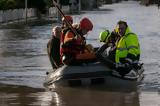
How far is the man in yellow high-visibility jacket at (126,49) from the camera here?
14.9 metres

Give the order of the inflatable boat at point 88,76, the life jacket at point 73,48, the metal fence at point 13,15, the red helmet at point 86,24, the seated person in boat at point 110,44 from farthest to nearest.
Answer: the metal fence at point 13,15, the seated person in boat at point 110,44, the life jacket at point 73,48, the red helmet at point 86,24, the inflatable boat at point 88,76

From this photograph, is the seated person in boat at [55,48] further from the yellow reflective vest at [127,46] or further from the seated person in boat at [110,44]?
the yellow reflective vest at [127,46]

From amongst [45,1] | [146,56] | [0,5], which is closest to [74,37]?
[146,56]

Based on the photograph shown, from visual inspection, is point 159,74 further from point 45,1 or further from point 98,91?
point 45,1

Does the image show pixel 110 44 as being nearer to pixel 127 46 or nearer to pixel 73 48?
pixel 127 46

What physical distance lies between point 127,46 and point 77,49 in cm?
116

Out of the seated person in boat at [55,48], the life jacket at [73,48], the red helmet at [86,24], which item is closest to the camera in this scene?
the red helmet at [86,24]

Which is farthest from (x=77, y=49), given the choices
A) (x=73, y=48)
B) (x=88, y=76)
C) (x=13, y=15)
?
(x=13, y=15)

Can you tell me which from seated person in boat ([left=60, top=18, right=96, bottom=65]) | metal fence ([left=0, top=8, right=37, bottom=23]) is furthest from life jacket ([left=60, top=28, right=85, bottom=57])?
metal fence ([left=0, top=8, right=37, bottom=23])

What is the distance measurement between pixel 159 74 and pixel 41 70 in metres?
3.52

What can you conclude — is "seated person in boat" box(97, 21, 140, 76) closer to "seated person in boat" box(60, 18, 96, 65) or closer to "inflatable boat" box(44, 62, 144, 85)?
"inflatable boat" box(44, 62, 144, 85)

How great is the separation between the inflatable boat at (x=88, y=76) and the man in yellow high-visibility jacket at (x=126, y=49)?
0.23m

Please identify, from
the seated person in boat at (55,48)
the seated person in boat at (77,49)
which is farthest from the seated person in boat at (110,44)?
the seated person in boat at (55,48)

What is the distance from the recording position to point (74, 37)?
15211 mm
